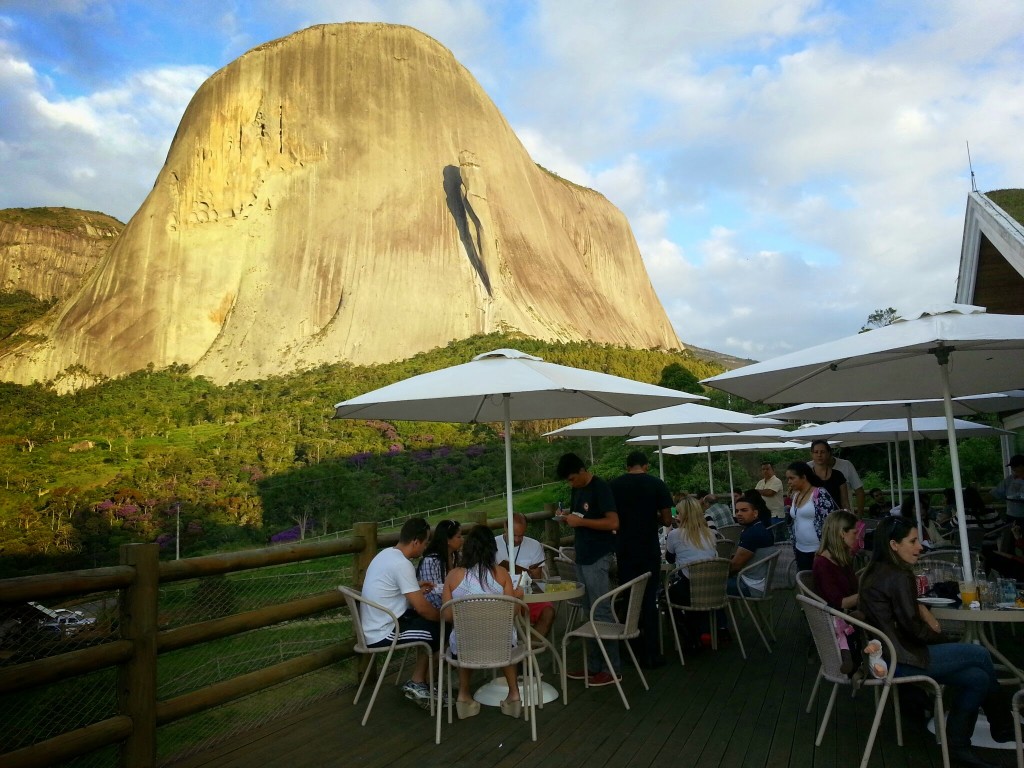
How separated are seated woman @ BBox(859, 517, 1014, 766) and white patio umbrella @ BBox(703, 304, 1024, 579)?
2.12 feet

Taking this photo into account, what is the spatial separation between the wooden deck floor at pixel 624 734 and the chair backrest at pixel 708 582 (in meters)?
0.58

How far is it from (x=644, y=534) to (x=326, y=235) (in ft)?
169

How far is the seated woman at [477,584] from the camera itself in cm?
473

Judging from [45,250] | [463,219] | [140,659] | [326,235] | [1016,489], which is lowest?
[140,659]

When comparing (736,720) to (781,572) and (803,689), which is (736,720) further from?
(781,572)

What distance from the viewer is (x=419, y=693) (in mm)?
4945

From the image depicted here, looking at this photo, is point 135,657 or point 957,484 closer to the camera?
point 135,657

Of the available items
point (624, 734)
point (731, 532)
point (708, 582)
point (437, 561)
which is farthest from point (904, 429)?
point (624, 734)

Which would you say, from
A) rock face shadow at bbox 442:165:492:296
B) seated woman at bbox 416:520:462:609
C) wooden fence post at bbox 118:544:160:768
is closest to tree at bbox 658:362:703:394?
rock face shadow at bbox 442:165:492:296

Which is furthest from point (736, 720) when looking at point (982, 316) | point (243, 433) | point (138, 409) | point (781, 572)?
point (138, 409)

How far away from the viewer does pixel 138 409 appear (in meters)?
48.8

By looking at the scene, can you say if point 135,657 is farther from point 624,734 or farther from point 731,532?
point 731,532

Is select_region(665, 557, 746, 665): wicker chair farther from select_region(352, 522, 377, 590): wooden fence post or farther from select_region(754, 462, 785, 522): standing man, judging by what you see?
select_region(754, 462, 785, 522): standing man

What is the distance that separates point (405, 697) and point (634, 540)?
1945mm
